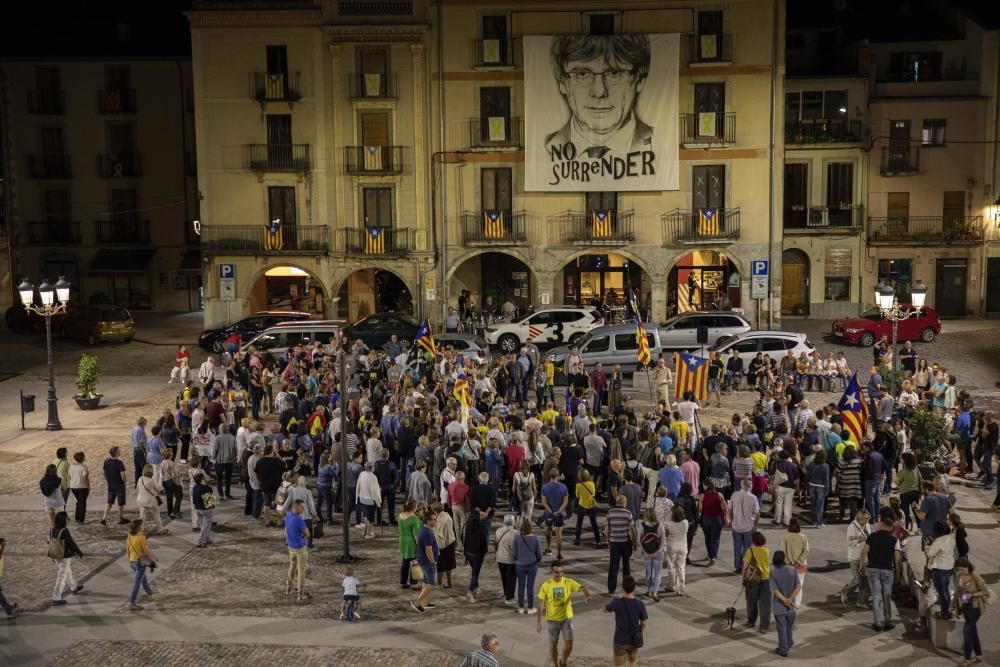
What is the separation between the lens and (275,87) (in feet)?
139

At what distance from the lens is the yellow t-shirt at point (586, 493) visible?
1830cm

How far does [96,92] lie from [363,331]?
21.6 m

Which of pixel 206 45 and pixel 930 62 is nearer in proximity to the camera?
pixel 206 45

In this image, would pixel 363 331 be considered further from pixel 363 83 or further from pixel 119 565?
pixel 119 565

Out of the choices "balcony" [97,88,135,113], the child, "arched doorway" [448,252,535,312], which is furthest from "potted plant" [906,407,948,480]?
"balcony" [97,88,135,113]

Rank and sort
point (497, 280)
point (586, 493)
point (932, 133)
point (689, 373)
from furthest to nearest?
point (497, 280)
point (932, 133)
point (689, 373)
point (586, 493)

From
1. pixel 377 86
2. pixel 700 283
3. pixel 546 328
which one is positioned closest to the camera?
pixel 546 328

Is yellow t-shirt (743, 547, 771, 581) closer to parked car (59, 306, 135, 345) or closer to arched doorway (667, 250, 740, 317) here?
arched doorway (667, 250, 740, 317)

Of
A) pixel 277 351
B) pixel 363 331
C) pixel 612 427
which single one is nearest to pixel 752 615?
pixel 612 427

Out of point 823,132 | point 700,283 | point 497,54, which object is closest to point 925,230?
point 823,132

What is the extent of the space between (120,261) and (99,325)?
10.5m

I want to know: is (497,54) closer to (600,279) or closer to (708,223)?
(708,223)

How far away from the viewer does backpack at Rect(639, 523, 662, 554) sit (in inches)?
623

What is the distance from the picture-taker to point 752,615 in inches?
603
